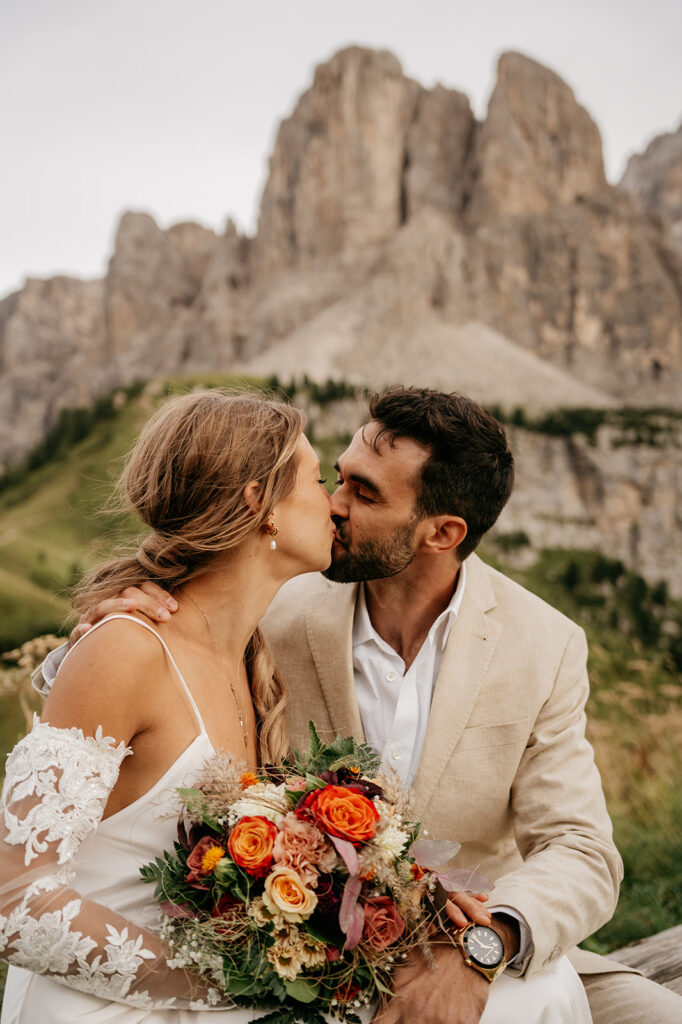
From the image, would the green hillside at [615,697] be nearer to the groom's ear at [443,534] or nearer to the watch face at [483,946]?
the groom's ear at [443,534]

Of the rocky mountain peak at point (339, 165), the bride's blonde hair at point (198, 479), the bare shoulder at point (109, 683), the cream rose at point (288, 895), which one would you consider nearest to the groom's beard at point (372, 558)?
the bride's blonde hair at point (198, 479)

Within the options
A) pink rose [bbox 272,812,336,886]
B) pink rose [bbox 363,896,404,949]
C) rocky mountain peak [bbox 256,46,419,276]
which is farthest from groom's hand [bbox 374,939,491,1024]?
rocky mountain peak [bbox 256,46,419,276]

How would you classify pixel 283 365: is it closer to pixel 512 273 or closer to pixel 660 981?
pixel 512 273

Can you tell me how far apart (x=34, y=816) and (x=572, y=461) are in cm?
9201

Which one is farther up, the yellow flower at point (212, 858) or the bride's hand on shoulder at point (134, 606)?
the bride's hand on shoulder at point (134, 606)

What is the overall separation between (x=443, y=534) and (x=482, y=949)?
6.06ft

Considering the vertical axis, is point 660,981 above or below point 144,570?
below

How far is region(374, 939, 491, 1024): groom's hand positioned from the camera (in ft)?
8.09

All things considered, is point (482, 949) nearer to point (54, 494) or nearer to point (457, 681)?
point (457, 681)

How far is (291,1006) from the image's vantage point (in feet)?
7.92

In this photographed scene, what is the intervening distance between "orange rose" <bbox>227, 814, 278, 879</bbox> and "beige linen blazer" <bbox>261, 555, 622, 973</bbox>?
1.11m

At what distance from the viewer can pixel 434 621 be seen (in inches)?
157

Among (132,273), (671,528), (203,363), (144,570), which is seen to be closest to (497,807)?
(144,570)

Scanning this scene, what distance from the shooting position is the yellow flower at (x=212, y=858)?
2.32 metres
